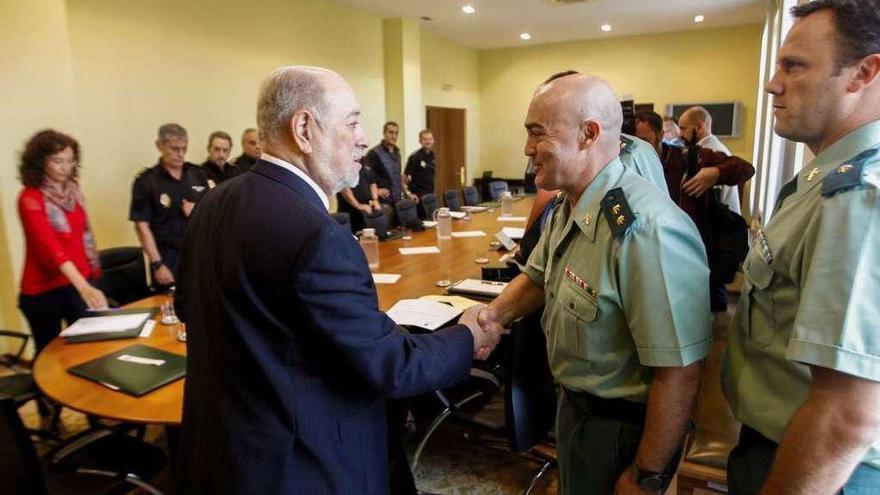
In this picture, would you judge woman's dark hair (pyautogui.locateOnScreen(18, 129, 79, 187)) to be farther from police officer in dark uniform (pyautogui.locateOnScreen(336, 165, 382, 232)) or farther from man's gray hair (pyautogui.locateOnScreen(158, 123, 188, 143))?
police officer in dark uniform (pyautogui.locateOnScreen(336, 165, 382, 232))

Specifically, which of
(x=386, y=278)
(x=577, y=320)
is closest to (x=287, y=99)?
(x=577, y=320)

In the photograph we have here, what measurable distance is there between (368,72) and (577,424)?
23.8 ft

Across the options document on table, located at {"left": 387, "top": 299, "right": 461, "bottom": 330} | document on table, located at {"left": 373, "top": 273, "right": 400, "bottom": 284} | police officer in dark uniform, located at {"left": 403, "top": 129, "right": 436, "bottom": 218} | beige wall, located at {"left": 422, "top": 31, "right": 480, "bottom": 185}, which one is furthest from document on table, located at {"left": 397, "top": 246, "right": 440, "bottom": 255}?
beige wall, located at {"left": 422, "top": 31, "right": 480, "bottom": 185}

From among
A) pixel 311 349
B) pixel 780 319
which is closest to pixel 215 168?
pixel 311 349

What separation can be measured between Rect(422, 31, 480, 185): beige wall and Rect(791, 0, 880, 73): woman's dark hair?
8829mm

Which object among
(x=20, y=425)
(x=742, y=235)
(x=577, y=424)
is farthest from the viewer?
(x=742, y=235)

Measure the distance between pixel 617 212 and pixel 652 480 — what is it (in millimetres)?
580

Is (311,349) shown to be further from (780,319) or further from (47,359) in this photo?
(47,359)

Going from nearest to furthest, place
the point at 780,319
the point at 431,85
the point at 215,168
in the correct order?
1. the point at 780,319
2. the point at 215,168
3. the point at 431,85

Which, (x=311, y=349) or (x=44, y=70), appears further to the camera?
(x=44, y=70)

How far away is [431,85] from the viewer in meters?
9.60

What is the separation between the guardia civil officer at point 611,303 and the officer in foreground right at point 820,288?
119mm

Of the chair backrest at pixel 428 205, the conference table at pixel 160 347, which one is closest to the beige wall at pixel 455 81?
the chair backrest at pixel 428 205

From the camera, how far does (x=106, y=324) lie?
2.32 metres
